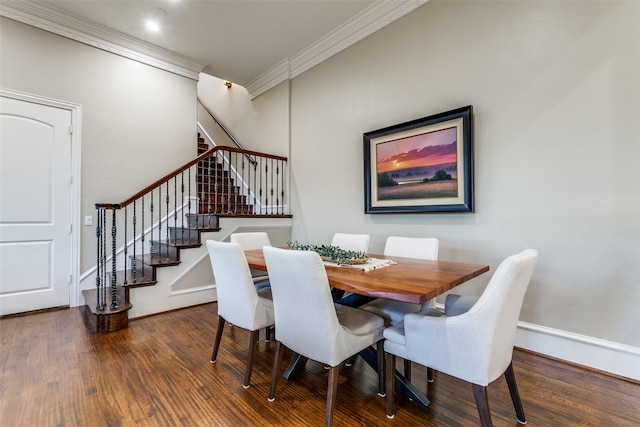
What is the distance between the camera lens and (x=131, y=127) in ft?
13.5

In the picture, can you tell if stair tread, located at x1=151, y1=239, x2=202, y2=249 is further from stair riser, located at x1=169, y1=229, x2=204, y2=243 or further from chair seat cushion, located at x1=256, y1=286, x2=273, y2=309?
chair seat cushion, located at x1=256, y1=286, x2=273, y2=309

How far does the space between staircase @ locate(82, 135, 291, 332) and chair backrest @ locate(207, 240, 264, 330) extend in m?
1.35

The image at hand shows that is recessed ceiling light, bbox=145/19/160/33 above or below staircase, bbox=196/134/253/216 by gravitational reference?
above

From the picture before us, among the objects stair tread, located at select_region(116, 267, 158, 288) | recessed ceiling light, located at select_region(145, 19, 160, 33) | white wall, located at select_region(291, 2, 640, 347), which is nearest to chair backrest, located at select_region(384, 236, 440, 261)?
white wall, located at select_region(291, 2, 640, 347)

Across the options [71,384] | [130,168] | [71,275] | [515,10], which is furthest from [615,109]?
[71,275]

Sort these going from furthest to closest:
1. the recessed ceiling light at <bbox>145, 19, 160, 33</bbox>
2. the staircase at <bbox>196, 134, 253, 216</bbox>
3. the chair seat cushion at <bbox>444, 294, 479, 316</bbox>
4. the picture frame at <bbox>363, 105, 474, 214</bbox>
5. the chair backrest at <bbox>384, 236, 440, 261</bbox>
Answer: the staircase at <bbox>196, 134, 253, 216</bbox> → the recessed ceiling light at <bbox>145, 19, 160, 33</bbox> → the picture frame at <bbox>363, 105, 474, 214</bbox> → the chair backrest at <bbox>384, 236, 440, 261</bbox> → the chair seat cushion at <bbox>444, 294, 479, 316</bbox>

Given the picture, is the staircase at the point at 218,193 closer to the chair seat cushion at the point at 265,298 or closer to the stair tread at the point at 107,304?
the stair tread at the point at 107,304

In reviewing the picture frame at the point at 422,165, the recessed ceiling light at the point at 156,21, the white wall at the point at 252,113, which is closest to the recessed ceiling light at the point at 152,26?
the recessed ceiling light at the point at 156,21

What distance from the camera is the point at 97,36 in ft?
12.5

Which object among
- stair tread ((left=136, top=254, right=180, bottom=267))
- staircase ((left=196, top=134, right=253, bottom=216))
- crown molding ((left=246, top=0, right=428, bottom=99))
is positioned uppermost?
crown molding ((left=246, top=0, right=428, bottom=99))

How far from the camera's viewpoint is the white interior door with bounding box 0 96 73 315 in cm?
322

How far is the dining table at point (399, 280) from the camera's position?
1.37m

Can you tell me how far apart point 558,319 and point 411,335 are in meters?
1.60

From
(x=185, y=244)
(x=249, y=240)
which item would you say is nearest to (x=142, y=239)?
(x=185, y=244)
